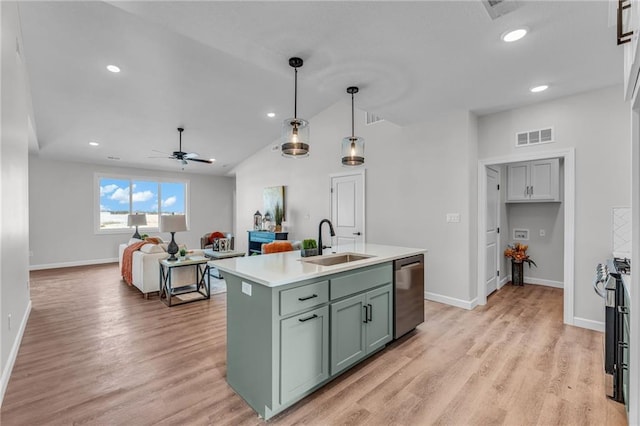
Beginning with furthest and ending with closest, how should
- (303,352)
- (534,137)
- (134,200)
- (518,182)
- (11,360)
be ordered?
1. (134,200)
2. (518,182)
3. (534,137)
4. (11,360)
5. (303,352)

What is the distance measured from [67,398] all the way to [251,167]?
655 centimetres

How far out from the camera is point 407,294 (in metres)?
3.01

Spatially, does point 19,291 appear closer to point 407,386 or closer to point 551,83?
point 407,386

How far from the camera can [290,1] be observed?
1.99m

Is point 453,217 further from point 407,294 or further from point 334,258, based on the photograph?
point 334,258

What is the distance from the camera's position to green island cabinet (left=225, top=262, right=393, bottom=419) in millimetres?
1856

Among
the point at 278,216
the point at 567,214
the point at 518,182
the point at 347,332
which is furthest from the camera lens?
the point at 278,216

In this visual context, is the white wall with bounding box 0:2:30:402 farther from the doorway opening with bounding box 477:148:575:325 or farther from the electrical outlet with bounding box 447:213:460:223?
the doorway opening with bounding box 477:148:575:325

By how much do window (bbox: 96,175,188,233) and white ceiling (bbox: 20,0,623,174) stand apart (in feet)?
6.72

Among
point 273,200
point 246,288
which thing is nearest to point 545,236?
point 246,288

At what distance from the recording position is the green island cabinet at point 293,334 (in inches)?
73.1

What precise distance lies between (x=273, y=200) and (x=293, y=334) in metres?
5.52

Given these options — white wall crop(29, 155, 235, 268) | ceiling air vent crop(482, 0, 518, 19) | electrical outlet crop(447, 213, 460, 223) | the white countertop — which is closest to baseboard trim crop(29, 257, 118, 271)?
white wall crop(29, 155, 235, 268)

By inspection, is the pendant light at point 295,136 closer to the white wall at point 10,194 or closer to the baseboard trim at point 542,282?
the white wall at point 10,194
